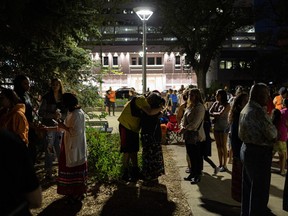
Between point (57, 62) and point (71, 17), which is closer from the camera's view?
point (71, 17)

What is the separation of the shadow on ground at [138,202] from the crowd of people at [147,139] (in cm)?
47

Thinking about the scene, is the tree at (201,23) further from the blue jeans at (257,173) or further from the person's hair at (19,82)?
the blue jeans at (257,173)

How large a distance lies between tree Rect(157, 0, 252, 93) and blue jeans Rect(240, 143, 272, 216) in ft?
74.9

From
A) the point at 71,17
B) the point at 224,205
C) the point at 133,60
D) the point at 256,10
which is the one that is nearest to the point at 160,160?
the point at 224,205

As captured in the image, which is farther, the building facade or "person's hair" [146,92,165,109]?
the building facade

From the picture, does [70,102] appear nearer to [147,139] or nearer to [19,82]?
[19,82]

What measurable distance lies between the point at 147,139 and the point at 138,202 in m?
1.41

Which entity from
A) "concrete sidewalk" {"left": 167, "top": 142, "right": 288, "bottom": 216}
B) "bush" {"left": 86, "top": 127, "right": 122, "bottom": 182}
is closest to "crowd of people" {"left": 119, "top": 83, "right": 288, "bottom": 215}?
"concrete sidewalk" {"left": 167, "top": 142, "right": 288, "bottom": 216}

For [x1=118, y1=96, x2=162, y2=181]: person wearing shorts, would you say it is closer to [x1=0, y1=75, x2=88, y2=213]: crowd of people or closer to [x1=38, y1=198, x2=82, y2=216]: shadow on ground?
[x1=0, y1=75, x2=88, y2=213]: crowd of people

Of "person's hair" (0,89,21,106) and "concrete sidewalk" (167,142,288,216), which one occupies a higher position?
"person's hair" (0,89,21,106)

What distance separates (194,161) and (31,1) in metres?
4.17

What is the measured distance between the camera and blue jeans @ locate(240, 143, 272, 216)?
4.26 m

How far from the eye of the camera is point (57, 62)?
757 cm

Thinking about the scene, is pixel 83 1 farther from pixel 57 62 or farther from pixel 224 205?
pixel 224 205
